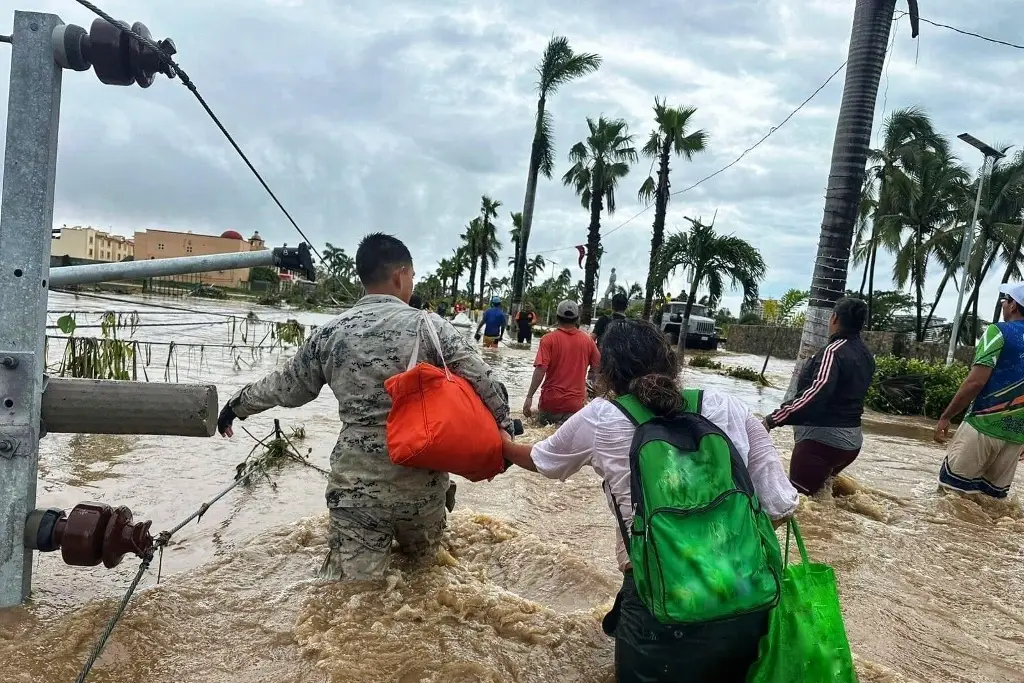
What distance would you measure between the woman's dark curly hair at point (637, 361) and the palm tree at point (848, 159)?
6.46 metres

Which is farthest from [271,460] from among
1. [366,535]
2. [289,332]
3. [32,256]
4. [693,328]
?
[693,328]

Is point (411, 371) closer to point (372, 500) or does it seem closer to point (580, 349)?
point (372, 500)

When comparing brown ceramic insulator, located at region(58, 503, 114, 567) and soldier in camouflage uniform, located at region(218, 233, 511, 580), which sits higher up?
soldier in camouflage uniform, located at region(218, 233, 511, 580)

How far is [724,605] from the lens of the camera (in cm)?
187

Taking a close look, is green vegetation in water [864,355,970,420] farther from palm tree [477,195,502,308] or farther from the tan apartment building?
the tan apartment building

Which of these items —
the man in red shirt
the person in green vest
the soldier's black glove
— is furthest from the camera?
the man in red shirt

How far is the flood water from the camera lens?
2764 millimetres

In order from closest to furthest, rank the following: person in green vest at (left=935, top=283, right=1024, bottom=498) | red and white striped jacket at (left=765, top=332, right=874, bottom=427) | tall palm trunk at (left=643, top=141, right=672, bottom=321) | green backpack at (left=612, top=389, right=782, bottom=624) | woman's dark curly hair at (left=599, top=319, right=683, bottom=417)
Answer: green backpack at (left=612, top=389, right=782, bottom=624)
woman's dark curly hair at (left=599, top=319, right=683, bottom=417)
red and white striped jacket at (left=765, top=332, right=874, bottom=427)
person in green vest at (left=935, top=283, right=1024, bottom=498)
tall palm trunk at (left=643, top=141, right=672, bottom=321)

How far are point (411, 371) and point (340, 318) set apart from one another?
64 cm

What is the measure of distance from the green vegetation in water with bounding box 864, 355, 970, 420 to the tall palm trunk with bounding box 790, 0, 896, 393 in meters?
4.88

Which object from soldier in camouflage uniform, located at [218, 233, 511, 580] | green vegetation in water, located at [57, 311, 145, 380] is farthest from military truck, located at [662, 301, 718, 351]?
soldier in camouflage uniform, located at [218, 233, 511, 580]

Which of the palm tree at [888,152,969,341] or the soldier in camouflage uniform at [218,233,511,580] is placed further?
the palm tree at [888,152,969,341]

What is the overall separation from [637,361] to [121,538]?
2206 millimetres

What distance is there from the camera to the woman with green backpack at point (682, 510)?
1.90 m
